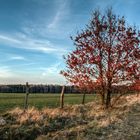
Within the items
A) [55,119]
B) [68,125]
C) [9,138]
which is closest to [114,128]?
[68,125]

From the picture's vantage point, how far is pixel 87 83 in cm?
2020

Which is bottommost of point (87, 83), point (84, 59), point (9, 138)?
point (9, 138)

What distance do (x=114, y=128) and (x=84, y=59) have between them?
21.4ft

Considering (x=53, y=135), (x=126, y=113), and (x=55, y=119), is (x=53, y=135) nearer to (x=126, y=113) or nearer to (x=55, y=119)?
(x=55, y=119)

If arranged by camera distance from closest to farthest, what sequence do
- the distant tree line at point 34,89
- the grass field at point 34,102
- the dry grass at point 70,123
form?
the dry grass at point 70,123 → the grass field at point 34,102 → the distant tree line at point 34,89

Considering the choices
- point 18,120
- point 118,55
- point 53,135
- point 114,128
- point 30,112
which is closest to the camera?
point 53,135

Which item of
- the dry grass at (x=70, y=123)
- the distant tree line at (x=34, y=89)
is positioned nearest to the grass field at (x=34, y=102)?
the dry grass at (x=70, y=123)

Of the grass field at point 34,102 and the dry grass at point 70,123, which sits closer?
the dry grass at point 70,123

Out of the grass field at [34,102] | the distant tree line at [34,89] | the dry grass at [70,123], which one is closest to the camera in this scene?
the dry grass at [70,123]

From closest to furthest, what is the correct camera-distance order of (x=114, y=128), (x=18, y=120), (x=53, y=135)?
1. (x=53, y=135)
2. (x=114, y=128)
3. (x=18, y=120)

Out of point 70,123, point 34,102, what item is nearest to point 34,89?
point 34,102

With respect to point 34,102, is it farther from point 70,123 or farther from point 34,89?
point 34,89

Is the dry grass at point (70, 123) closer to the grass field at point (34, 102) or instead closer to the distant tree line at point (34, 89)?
the grass field at point (34, 102)

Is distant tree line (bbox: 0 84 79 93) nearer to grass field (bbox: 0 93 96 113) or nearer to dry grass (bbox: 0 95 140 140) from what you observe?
grass field (bbox: 0 93 96 113)
